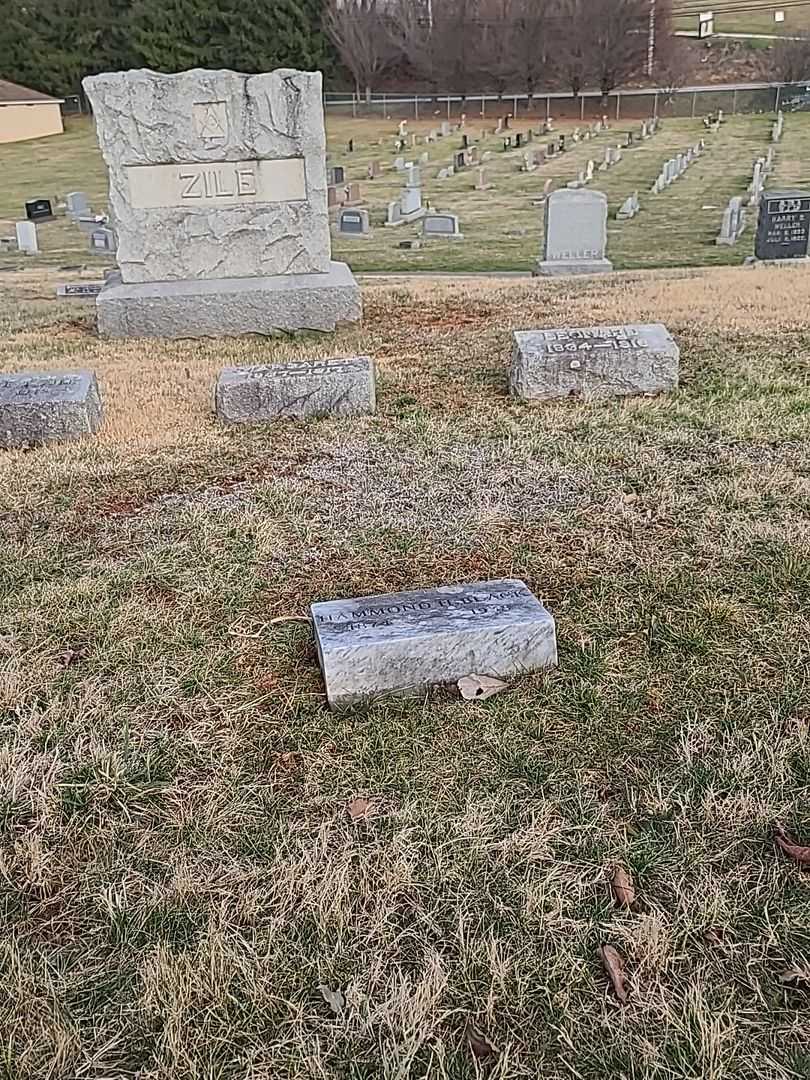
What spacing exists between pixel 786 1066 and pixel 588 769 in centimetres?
86

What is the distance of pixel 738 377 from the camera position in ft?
19.3

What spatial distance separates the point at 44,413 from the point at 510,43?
164ft

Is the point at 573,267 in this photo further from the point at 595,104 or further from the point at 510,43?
the point at 510,43

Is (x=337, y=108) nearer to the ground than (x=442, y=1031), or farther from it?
farther from it

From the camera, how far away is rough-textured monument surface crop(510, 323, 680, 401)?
18.5 ft

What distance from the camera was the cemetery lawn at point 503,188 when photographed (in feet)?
56.6

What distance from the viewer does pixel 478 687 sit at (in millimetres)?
2773

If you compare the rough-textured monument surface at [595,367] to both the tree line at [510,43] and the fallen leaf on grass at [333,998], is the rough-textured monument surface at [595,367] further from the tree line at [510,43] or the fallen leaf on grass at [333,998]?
the tree line at [510,43]

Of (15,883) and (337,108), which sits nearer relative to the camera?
(15,883)

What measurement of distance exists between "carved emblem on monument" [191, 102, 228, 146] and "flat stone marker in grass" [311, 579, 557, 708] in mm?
6873

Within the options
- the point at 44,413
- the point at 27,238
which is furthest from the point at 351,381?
the point at 27,238

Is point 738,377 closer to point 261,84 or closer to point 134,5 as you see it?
point 261,84

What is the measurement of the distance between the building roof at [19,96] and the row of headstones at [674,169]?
3041 cm

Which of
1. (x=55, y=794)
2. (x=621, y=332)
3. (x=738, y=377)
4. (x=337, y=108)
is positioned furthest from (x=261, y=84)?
(x=337, y=108)
